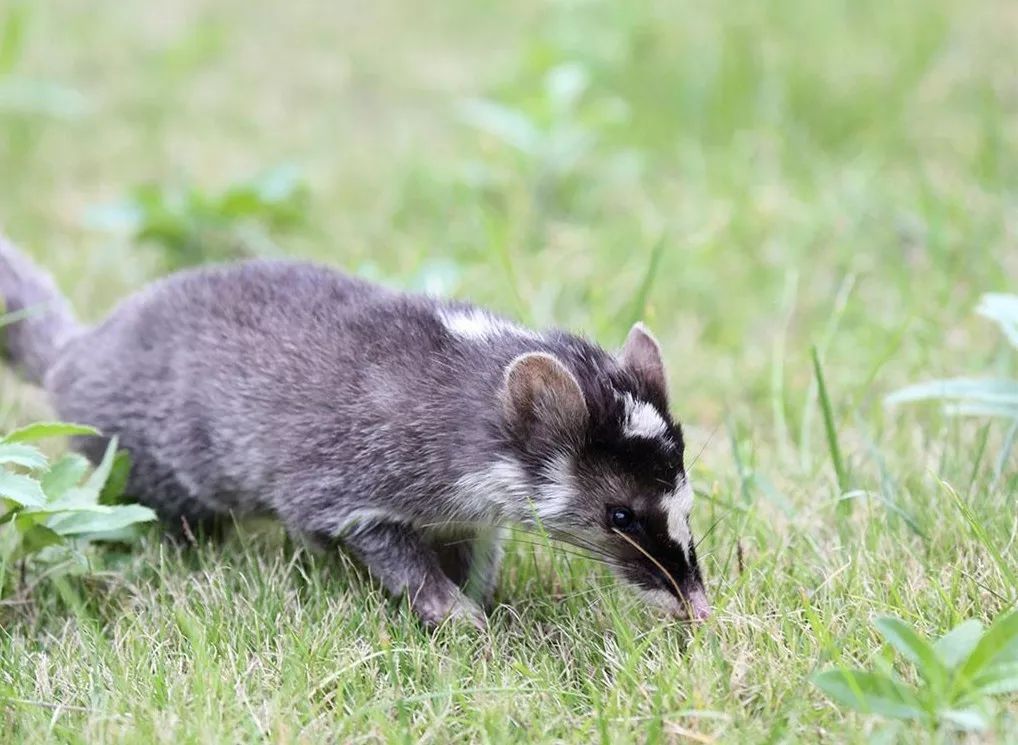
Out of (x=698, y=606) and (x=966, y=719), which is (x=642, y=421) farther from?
(x=966, y=719)

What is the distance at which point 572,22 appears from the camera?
8.59 metres

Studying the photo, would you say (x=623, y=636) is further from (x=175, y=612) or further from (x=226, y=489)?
(x=226, y=489)

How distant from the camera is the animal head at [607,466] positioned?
144 inches

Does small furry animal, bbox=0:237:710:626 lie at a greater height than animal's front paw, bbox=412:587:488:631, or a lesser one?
greater

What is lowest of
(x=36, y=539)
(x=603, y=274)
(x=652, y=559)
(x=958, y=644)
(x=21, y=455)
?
(x=36, y=539)

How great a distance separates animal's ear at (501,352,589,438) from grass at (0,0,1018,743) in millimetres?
459

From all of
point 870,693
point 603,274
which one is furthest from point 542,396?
point 603,274

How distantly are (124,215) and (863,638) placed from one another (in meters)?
4.23

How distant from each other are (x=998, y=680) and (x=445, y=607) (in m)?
1.59

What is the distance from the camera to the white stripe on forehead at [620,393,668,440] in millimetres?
3723

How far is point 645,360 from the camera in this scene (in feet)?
13.1

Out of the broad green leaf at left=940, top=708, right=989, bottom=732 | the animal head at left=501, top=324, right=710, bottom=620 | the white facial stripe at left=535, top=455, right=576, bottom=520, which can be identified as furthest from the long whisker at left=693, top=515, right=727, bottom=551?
the broad green leaf at left=940, top=708, right=989, bottom=732

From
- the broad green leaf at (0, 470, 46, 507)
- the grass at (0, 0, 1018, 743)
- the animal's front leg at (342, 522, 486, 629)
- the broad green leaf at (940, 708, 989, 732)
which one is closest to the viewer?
the broad green leaf at (940, 708, 989, 732)

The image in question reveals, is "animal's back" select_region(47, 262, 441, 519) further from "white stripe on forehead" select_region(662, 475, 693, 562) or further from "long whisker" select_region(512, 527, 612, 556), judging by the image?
"white stripe on forehead" select_region(662, 475, 693, 562)
